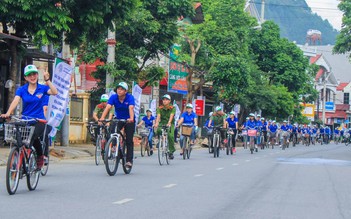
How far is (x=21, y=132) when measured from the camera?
10.6 metres

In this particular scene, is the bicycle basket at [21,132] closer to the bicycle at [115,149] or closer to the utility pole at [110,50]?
the bicycle at [115,149]

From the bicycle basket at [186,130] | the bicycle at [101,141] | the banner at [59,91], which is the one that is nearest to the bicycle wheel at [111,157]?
the bicycle at [101,141]

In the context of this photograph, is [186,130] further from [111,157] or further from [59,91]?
[111,157]

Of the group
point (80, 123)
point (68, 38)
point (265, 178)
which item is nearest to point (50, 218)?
point (265, 178)

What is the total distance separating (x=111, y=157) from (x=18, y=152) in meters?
4.11

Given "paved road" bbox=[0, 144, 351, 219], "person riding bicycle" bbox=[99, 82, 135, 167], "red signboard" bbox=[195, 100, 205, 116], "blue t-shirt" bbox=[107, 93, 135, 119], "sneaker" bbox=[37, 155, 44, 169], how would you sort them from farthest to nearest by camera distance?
1. "red signboard" bbox=[195, 100, 205, 116]
2. "blue t-shirt" bbox=[107, 93, 135, 119]
3. "person riding bicycle" bbox=[99, 82, 135, 167]
4. "sneaker" bbox=[37, 155, 44, 169]
5. "paved road" bbox=[0, 144, 351, 219]

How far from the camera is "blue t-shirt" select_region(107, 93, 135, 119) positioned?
583 inches

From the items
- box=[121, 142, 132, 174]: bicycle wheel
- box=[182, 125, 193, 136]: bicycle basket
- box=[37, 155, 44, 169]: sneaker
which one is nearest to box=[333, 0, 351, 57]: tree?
box=[182, 125, 193, 136]: bicycle basket

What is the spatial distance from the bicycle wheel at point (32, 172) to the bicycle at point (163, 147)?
7.67 meters

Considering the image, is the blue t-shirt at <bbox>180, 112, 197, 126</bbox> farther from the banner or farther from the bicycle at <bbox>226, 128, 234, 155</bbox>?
the bicycle at <bbox>226, 128, 234, 155</bbox>

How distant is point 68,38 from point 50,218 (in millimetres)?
14111

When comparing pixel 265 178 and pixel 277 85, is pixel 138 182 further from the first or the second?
pixel 277 85

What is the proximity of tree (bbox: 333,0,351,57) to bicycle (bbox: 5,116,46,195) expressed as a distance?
122ft

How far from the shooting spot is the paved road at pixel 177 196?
9125 mm
